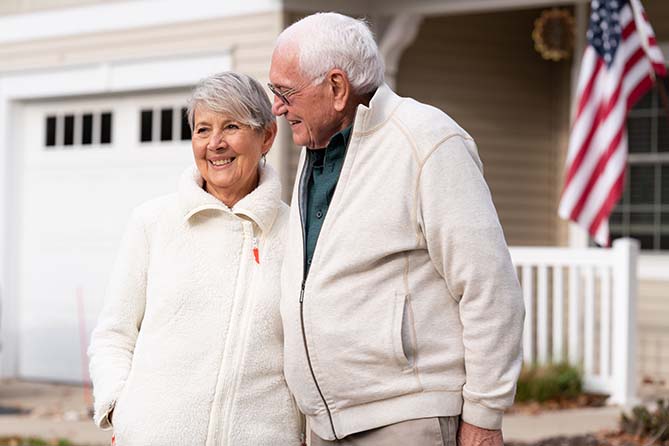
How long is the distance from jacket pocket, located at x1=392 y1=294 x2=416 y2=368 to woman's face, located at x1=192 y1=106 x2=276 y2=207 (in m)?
0.64

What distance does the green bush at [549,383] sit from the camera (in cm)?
912

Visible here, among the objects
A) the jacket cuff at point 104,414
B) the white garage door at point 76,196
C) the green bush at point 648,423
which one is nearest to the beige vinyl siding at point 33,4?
the white garage door at point 76,196

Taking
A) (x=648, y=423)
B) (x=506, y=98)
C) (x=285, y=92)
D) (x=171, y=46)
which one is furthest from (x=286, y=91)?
(x=506, y=98)

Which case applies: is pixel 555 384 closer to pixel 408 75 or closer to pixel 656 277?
pixel 656 277

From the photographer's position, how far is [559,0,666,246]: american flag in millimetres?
8734

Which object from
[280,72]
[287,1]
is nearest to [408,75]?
[287,1]

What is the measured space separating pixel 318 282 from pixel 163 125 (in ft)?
25.5

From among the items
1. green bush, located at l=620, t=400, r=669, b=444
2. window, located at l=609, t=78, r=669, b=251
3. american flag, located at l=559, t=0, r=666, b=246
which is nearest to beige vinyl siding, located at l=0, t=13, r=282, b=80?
american flag, located at l=559, t=0, r=666, b=246

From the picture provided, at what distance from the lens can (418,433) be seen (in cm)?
307

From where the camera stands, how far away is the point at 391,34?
9781 mm

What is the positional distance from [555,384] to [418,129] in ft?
21.0

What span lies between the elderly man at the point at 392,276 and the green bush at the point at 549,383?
20.0 feet

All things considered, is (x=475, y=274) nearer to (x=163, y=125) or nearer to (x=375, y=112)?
(x=375, y=112)

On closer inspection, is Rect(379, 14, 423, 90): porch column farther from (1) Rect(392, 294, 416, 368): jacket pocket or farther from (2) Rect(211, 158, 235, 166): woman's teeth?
(1) Rect(392, 294, 416, 368): jacket pocket
